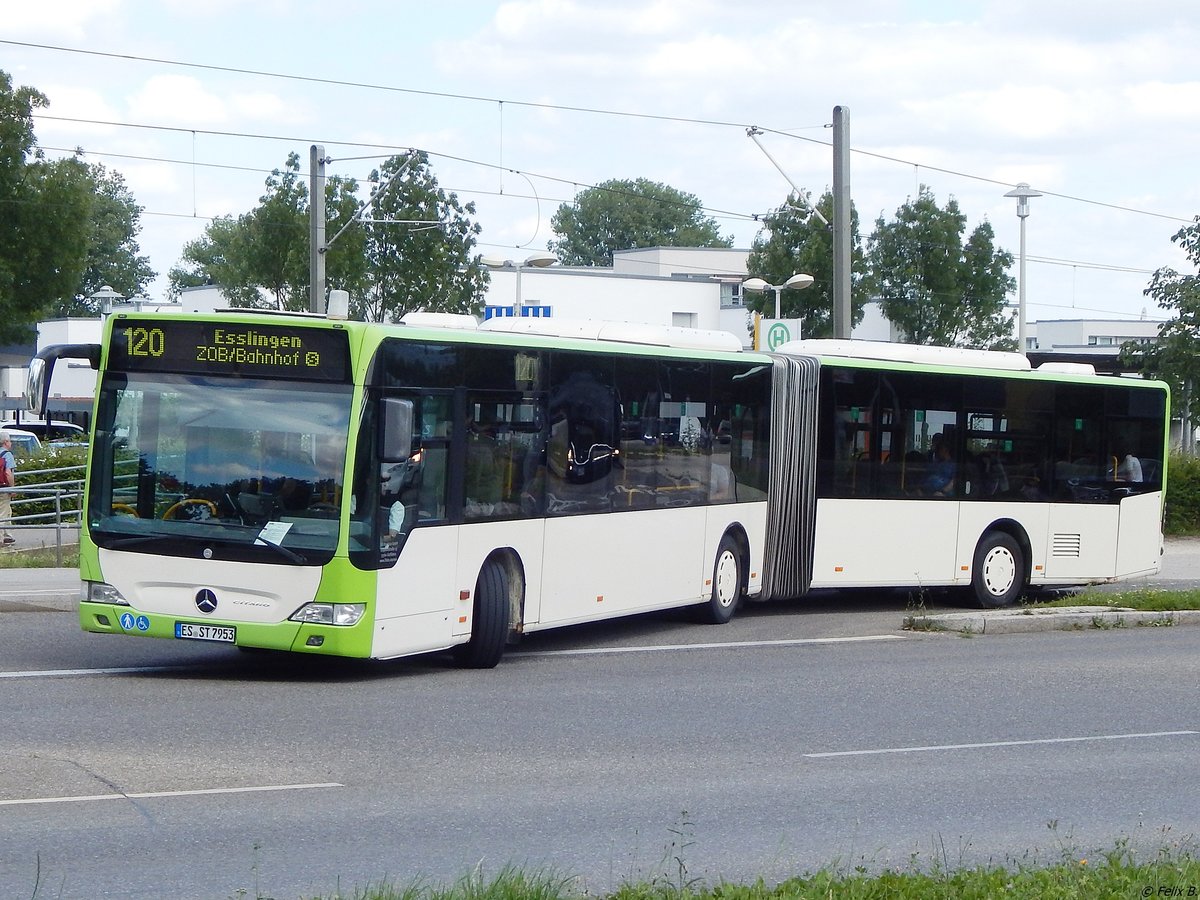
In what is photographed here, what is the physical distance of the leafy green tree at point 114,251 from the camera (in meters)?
110

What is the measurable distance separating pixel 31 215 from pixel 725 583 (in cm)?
2334

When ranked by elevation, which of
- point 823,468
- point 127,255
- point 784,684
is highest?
point 127,255

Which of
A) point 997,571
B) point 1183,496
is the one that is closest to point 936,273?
point 1183,496

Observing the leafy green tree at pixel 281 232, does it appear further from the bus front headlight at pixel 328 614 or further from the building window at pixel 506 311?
the bus front headlight at pixel 328 614

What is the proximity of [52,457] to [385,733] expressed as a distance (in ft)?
64.9

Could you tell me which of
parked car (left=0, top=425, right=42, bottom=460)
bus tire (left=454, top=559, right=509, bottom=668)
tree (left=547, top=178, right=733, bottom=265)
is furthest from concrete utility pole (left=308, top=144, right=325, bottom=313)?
tree (left=547, top=178, right=733, bottom=265)

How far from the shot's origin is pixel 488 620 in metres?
13.2

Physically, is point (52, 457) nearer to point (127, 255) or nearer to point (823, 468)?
point (823, 468)

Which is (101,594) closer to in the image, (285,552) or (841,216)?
(285,552)

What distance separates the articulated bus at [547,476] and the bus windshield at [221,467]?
17 mm

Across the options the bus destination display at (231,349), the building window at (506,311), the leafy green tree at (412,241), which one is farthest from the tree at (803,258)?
the bus destination display at (231,349)

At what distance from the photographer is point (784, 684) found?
1318cm

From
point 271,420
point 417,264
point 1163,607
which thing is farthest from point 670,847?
point 417,264

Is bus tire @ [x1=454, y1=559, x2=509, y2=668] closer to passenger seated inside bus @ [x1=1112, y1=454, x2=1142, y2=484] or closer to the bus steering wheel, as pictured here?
the bus steering wheel
